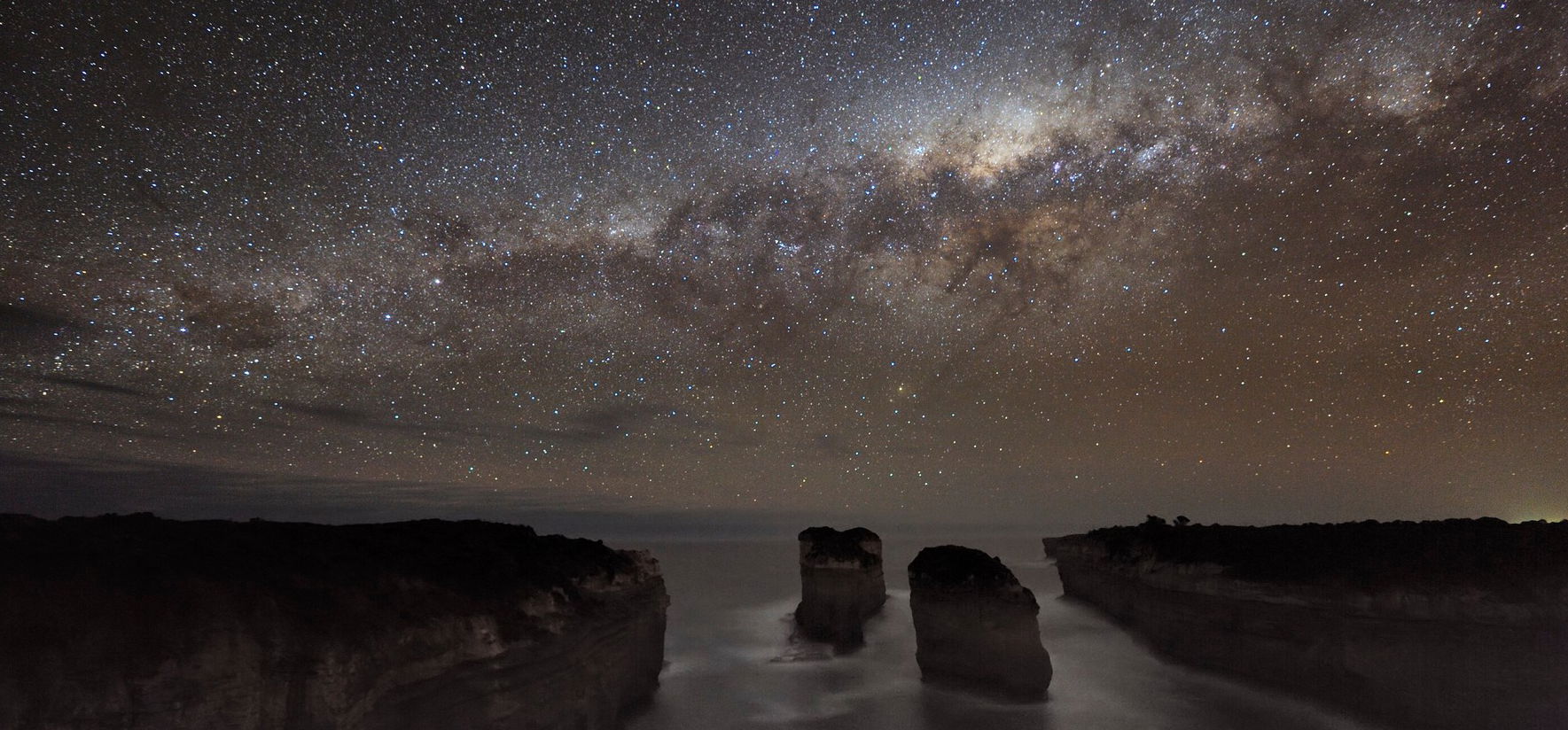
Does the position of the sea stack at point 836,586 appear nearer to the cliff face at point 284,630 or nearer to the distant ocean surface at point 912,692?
the distant ocean surface at point 912,692

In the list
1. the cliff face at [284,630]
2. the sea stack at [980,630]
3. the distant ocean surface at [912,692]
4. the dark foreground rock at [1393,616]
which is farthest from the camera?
the sea stack at [980,630]

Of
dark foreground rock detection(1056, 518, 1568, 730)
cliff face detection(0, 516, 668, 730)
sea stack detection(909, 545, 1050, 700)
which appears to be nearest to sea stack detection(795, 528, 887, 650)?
sea stack detection(909, 545, 1050, 700)

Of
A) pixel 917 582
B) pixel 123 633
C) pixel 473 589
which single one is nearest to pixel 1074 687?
pixel 917 582

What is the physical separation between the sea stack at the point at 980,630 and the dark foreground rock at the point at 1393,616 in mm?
8048

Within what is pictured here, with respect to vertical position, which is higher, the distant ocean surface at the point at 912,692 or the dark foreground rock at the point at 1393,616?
the dark foreground rock at the point at 1393,616

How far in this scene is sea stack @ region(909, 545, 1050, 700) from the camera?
2336cm

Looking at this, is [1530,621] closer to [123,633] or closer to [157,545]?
[123,633]

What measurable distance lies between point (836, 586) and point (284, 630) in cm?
2921

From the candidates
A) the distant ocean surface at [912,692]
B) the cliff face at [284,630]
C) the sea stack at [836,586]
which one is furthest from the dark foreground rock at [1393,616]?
the cliff face at [284,630]

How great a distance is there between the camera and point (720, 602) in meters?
52.5

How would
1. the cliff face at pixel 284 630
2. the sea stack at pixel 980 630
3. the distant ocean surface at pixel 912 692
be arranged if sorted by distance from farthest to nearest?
the sea stack at pixel 980 630, the distant ocean surface at pixel 912 692, the cliff face at pixel 284 630

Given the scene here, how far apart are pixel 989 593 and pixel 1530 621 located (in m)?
14.5

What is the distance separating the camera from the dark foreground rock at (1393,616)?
17.1m

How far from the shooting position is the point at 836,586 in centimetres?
3631
